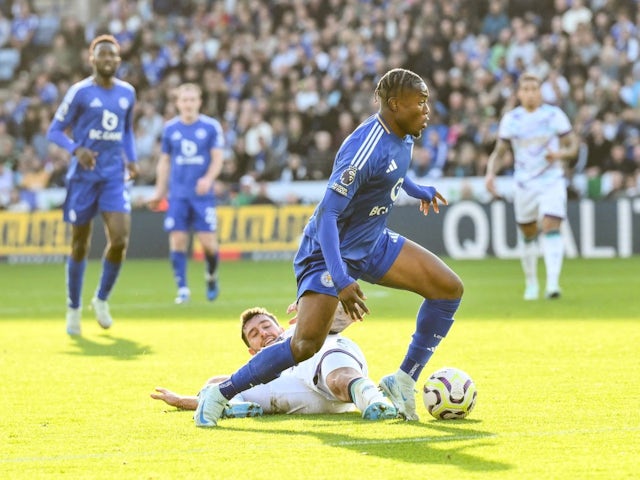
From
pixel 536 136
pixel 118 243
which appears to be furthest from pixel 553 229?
pixel 118 243

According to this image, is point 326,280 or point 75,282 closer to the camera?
point 326,280

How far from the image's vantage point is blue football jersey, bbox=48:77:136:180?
12180mm

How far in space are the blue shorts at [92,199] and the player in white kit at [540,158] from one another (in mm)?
4581

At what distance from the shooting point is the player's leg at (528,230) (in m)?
15.1

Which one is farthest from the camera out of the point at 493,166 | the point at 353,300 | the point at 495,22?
the point at 495,22

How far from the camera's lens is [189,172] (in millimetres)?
16281

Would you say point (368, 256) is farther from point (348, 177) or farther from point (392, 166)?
point (348, 177)

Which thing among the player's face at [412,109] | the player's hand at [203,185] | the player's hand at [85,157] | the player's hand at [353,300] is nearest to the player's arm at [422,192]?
the player's face at [412,109]

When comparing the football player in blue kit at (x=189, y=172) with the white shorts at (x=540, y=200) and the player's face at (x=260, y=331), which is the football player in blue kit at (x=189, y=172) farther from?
the player's face at (x=260, y=331)

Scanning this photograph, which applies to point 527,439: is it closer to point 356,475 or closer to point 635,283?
point 356,475

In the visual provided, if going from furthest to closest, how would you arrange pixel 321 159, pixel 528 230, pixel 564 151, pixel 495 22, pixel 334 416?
1. pixel 495 22
2. pixel 321 159
3. pixel 528 230
4. pixel 564 151
5. pixel 334 416

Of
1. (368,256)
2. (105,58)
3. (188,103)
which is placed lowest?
(368,256)

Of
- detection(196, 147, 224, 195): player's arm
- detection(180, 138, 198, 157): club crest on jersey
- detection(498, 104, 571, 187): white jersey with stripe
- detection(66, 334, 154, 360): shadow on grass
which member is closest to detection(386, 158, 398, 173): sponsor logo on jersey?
detection(66, 334, 154, 360): shadow on grass

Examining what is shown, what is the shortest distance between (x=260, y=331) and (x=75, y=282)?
5.00 m
